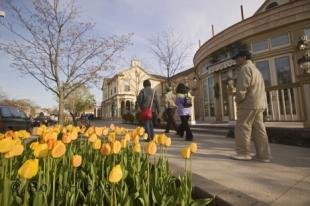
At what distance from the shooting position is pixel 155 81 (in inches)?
2486

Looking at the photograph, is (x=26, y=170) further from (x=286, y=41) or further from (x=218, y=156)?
(x=286, y=41)

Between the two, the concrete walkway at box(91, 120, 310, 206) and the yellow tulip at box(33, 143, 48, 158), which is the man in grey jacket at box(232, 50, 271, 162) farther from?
the yellow tulip at box(33, 143, 48, 158)

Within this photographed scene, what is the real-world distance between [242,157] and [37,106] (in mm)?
121851

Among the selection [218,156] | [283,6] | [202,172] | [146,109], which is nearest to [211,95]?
[283,6]

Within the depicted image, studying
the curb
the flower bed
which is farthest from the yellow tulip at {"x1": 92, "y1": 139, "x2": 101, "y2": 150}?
the curb

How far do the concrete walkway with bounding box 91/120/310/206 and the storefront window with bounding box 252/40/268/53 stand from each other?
41.0 ft

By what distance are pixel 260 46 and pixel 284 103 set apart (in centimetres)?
420

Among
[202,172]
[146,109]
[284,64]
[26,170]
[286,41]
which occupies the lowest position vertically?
[202,172]

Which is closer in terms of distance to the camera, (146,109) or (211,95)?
(146,109)

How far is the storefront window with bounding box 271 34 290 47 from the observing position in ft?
48.5

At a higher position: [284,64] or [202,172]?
[284,64]

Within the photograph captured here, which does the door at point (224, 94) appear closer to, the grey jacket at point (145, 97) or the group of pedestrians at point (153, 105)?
the group of pedestrians at point (153, 105)

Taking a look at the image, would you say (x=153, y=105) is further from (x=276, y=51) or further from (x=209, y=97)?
(x=209, y=97)

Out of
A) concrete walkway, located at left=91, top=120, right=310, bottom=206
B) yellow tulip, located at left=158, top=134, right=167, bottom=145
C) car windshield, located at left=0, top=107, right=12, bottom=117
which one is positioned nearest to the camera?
concrete walkway, located at left=91, top=120, right=310, bottom=206
